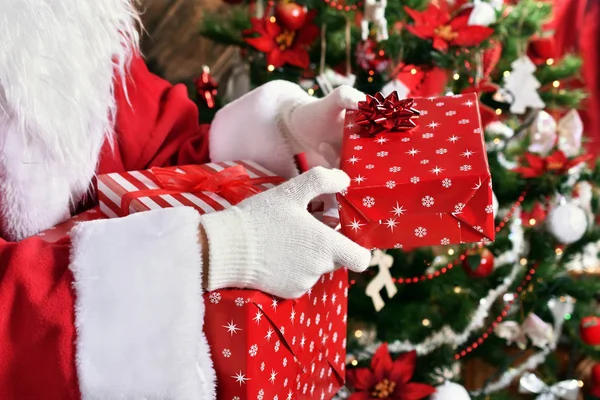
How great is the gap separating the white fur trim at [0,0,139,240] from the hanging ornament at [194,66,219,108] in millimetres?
516

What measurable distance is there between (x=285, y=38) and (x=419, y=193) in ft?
2.35

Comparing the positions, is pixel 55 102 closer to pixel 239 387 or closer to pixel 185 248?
pixel 185 248

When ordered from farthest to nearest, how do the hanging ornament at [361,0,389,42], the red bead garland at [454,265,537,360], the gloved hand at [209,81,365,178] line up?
1. the red bead garland at [454,265,537,360]
2. the hanging ornament at [361,0,389,42]
3. the gloved hand at [209,81,365,178]

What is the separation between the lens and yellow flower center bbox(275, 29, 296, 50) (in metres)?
1.28

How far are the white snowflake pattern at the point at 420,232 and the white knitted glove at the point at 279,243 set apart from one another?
0.22 feet

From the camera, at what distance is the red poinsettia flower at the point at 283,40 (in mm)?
1277

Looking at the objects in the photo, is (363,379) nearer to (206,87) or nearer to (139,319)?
(206,87)

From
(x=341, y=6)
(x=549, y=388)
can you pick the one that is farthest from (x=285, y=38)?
(x=549, y=388)

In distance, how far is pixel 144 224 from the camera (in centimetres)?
64

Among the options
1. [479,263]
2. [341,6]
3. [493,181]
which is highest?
[341,6]

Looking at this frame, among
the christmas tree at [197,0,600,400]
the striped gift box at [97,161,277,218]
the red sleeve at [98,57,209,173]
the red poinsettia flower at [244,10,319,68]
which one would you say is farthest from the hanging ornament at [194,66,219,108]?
the striped gift box at [97,161,277,218]

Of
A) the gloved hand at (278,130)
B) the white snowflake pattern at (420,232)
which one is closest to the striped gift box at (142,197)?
the gloved hand at (278,130)

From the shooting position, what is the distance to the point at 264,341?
0.64 metres

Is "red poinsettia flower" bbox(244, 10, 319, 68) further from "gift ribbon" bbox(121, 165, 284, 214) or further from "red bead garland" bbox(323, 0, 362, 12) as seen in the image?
"gift ribbon" bbox(121, 165, 284, 214)
